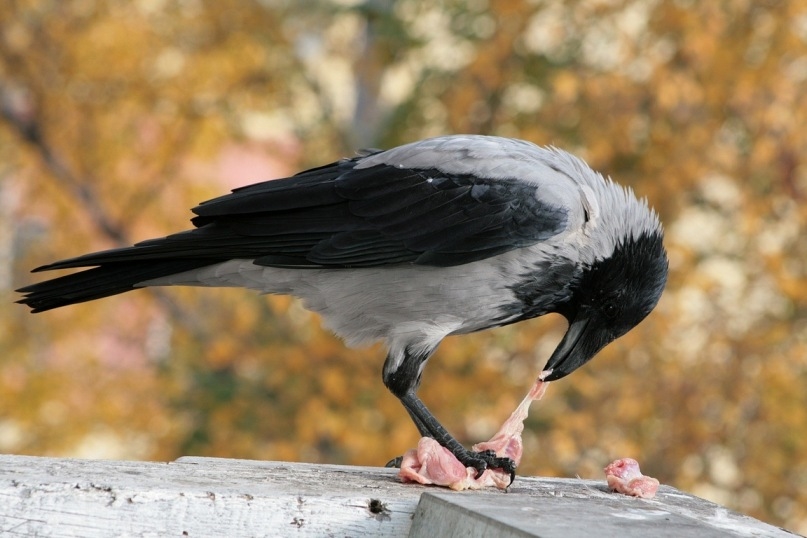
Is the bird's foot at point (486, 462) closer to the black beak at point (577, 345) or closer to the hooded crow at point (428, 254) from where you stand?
the hooded crow at point (428, 254)

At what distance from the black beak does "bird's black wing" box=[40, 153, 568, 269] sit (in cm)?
45

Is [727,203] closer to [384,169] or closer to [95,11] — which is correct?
[384,169]

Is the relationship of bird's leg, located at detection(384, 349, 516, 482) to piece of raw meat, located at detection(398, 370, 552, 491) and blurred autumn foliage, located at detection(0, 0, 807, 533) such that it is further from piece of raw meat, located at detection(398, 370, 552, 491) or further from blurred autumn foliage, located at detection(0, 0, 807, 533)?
blurred autumn foliage, located at detection(0, 0, 807, 533)

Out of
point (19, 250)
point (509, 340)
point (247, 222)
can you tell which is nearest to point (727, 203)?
point (509, 340)

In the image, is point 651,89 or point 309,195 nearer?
point 309,195

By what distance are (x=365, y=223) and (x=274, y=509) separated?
4.83 feet

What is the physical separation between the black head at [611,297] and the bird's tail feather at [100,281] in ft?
4.67

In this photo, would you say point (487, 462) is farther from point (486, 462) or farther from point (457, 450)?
point (457, 450)

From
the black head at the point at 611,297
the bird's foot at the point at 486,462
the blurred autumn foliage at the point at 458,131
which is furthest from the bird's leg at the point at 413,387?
the blurred autumn foliage at the point at 458,131

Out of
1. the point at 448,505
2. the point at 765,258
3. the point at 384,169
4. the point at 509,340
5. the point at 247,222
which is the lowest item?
the point at 448,505

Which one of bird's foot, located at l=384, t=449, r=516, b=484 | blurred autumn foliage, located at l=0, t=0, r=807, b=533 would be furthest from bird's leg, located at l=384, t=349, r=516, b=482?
blurred autumn foliage, located at l=0, t=0, r=807, b=533

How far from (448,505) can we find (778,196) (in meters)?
4.48

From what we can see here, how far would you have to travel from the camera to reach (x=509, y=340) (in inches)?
256

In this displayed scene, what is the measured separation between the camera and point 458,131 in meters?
6.49
